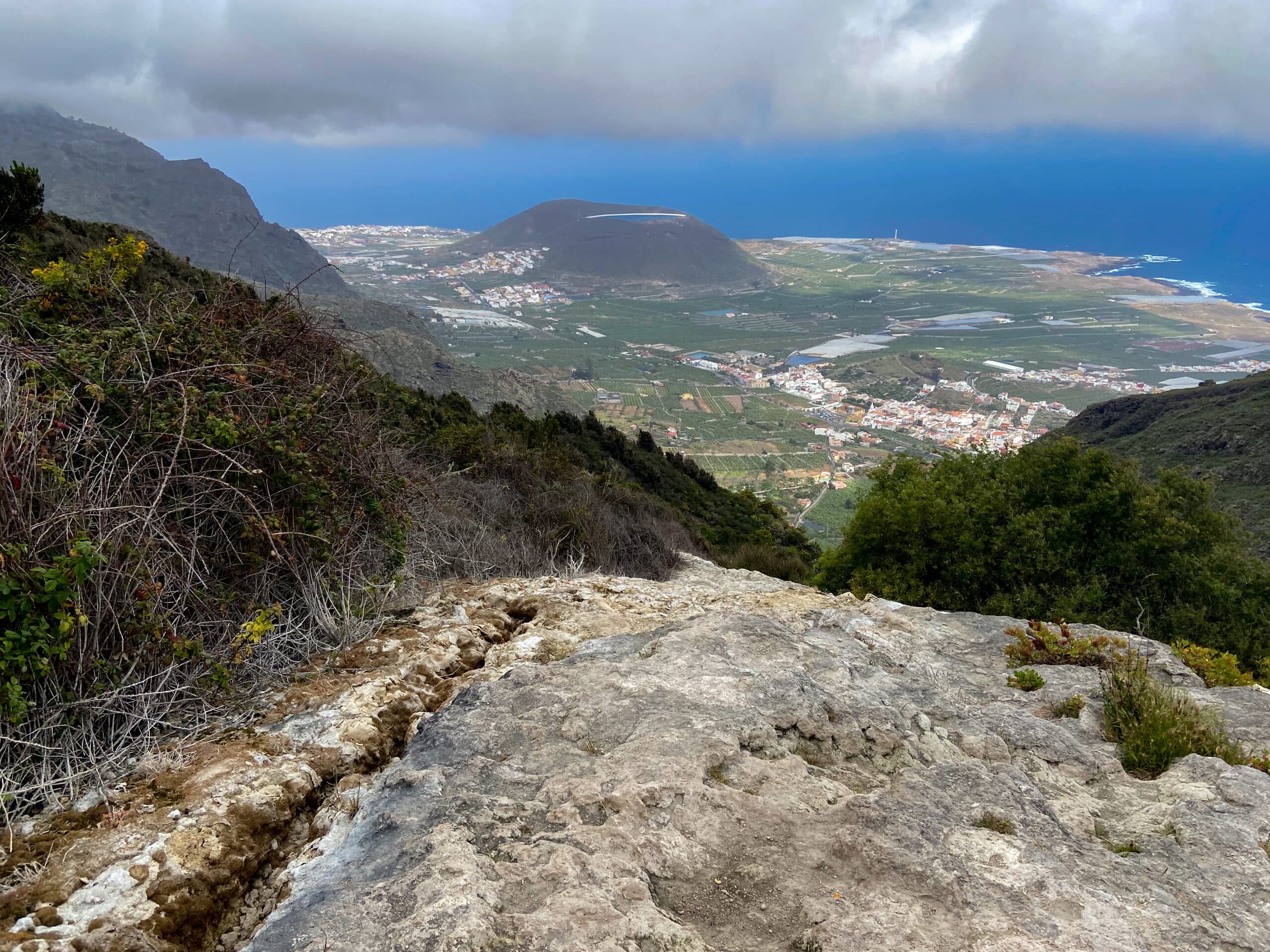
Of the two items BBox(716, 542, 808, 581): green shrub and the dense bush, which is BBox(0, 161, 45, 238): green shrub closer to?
BBox(716, 542, 808, 581): green shrub

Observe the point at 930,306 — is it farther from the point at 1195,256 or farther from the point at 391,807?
the point at 391,807

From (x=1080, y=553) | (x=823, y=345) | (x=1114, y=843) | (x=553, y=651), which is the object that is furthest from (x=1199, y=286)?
(x=553, y=651)

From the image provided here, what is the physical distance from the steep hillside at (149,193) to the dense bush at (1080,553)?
7912 centimetres

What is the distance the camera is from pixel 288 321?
5.45 m

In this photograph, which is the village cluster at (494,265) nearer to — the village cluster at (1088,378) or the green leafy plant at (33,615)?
the village cluster at (1088,378)

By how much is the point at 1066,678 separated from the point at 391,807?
4101mm

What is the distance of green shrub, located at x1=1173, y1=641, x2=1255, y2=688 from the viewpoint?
4680 mm

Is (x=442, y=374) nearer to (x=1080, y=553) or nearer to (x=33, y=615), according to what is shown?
(x=1080, y=553)

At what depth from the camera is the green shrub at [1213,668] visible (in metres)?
4.68

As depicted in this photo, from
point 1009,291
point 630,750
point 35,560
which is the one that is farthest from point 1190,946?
point 1009,291

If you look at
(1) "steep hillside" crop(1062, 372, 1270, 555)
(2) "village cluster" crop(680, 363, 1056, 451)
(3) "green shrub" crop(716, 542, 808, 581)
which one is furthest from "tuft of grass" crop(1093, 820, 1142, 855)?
(2) "village cluster" crop(680, 363, 1056, 451)

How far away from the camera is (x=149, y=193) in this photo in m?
92.2

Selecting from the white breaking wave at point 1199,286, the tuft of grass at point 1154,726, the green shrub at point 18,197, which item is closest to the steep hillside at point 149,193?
the green shrub at point 18,197

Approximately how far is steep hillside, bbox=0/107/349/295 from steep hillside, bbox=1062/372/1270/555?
75313 millimetres
